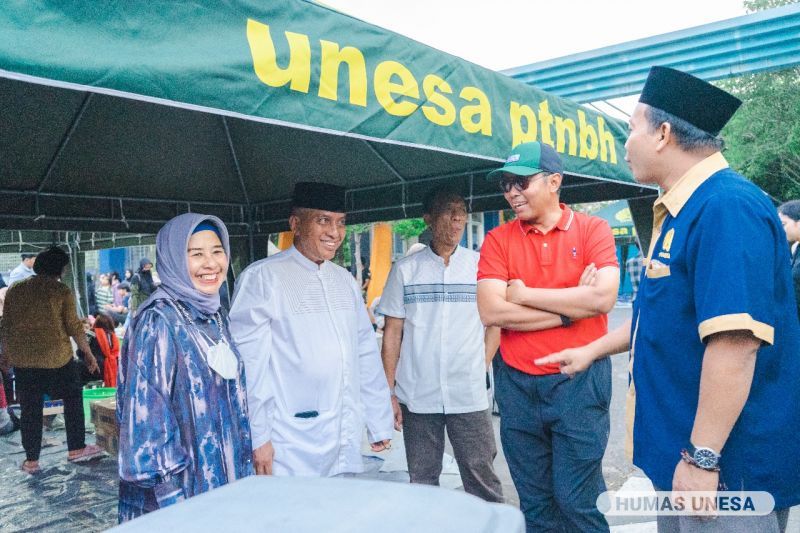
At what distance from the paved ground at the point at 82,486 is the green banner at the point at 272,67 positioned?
1862mm

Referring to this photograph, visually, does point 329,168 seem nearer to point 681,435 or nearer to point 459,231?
point 459,231

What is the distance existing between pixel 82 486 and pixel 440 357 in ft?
11.3

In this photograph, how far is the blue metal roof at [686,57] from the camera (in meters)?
8.82

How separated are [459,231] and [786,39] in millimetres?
8474

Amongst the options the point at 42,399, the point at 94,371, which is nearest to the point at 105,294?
the point at 94,371

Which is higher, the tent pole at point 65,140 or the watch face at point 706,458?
the tent pole at point 65,140

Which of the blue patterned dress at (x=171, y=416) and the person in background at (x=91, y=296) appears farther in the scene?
the person in background at (x=91, y=296)

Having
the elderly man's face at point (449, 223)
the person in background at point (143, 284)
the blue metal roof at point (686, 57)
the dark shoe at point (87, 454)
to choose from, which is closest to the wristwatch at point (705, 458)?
Result: the elderly man's face at point (449, 223)

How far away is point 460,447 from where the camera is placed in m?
3.29

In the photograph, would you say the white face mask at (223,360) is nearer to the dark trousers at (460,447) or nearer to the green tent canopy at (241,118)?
the green tent canopy at (241,118)

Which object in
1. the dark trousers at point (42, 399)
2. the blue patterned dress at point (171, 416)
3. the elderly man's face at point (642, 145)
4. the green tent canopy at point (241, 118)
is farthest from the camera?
the dark trousers at point (42, 399)

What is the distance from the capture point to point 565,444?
95.1 inches

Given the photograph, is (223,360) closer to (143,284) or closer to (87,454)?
(87,454)

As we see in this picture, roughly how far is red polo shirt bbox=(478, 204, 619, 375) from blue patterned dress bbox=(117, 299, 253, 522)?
1.28 meters
